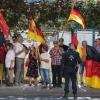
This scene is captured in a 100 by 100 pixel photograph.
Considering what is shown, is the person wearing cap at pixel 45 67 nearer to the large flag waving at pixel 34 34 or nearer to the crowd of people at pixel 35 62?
the crowd of people at pixel 35 62

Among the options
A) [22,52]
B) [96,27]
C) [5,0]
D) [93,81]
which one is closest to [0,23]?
[22,52]

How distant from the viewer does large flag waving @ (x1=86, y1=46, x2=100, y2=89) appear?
17.8 m

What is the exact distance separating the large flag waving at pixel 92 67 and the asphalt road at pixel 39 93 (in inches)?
15.7

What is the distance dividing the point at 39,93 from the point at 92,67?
2490 mm

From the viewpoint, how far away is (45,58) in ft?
57.3

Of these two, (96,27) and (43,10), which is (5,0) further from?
(96,27)

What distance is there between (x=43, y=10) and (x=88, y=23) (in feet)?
6.99

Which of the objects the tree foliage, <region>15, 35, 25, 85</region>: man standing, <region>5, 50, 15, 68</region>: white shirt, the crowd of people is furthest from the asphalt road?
the tree foliage

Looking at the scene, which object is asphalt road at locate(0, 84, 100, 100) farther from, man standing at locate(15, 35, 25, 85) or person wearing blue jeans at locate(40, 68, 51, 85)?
man standing at locate(15, 35, 25, 85)

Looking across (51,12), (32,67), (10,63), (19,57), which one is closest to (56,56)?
(32,67)

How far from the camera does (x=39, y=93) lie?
55.4 ft

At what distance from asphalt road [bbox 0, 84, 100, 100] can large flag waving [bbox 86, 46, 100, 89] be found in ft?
1.31

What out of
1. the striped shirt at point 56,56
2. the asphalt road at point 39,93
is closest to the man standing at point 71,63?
the asphalt road at point 39,93

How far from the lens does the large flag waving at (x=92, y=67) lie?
17750 millimetres
